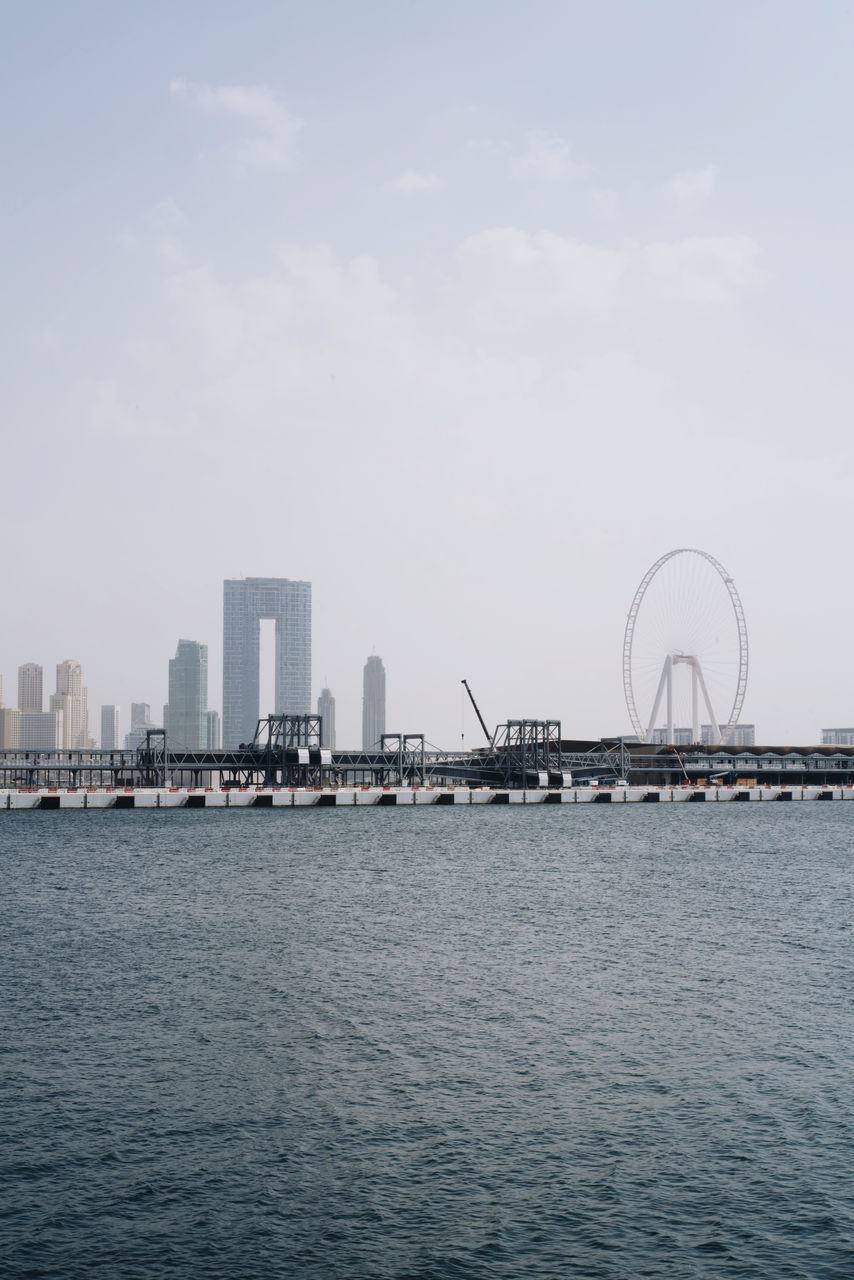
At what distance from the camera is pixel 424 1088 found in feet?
107

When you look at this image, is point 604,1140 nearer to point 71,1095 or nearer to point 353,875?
point 71,1095

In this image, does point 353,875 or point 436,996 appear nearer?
point 436,996

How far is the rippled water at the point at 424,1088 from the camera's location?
23219 mm

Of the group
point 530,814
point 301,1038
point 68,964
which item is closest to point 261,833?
point 530,814

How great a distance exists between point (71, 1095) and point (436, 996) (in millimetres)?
16385

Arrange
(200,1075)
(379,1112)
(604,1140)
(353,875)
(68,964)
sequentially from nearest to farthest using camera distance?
(604,1140)
(379,1112)
(200,1075)
(68,964)
(353,875)

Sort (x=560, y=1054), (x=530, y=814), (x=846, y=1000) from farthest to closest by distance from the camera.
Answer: (x=530, y=814) < (x=846, y=1000) < (x=560, y=1054)

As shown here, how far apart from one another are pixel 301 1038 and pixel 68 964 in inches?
656

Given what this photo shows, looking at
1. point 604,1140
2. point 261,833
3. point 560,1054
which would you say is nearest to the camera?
point 604,1140

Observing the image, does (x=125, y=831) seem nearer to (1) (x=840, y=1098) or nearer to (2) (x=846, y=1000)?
(2) (x=846, y=1000)

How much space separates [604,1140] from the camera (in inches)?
1130

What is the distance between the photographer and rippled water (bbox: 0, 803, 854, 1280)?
2322 cm

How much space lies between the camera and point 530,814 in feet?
570

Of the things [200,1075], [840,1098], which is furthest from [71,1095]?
[840,1098]
